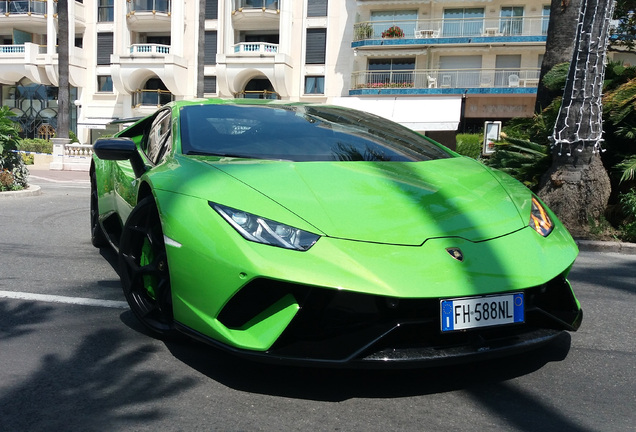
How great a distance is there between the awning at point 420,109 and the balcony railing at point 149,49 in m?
11.1

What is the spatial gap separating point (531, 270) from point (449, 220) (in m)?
0.40

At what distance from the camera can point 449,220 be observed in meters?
2.71

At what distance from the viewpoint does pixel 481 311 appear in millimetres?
2383

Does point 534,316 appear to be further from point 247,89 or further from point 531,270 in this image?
point 247,89

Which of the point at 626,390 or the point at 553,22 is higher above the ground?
the point at 553,22

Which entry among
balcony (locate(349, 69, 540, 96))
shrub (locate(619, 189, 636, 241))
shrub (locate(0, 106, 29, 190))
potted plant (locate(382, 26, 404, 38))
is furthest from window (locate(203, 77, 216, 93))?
shrub (locate(619, 189, 636, 241))

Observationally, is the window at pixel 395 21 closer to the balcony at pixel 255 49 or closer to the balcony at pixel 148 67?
the balcony at pixel 255 49

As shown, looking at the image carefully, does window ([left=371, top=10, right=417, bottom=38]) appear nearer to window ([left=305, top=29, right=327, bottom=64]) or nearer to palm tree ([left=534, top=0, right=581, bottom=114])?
window ([left=305, top=29, right=327, bottom=64])

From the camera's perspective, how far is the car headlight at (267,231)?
8.00ft

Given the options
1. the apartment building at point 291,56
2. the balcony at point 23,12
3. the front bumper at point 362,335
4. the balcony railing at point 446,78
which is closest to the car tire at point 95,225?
the front bumper at point 362,335

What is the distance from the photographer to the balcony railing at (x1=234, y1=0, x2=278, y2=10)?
115ft

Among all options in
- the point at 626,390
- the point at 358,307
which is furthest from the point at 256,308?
the point at 626,390

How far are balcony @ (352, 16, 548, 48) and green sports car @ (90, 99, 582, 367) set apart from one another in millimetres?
30809

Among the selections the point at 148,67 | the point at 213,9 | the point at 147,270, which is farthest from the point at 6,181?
the point at 213,9
